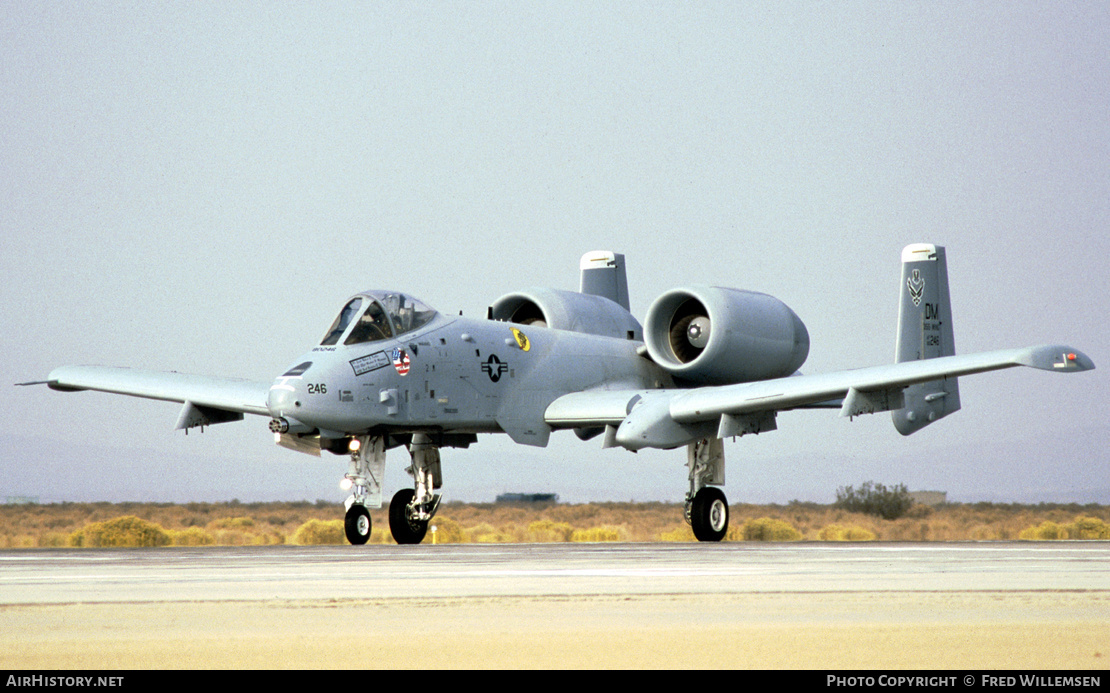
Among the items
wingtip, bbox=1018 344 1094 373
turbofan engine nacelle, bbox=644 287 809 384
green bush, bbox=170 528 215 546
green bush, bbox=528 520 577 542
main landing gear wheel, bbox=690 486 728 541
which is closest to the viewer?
wingtip, bbox=1018 344 1094 373

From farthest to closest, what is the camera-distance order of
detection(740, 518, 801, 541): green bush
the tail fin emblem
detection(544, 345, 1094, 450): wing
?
detection(740, 518, 801, 541): green bush → the tail fin emblem → detection(544, 345, 1094, 450): wing

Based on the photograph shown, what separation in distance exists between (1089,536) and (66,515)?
98.7 ft

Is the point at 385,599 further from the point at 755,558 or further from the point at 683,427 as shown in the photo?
the point at 683,427

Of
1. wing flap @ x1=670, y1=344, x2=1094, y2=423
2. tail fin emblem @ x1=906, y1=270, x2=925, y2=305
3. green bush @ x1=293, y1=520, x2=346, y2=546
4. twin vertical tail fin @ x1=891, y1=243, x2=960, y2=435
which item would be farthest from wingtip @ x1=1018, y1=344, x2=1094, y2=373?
green bush @ x1=293, y1=520, x2=346, y2=546

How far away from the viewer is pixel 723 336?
2559 centimetres

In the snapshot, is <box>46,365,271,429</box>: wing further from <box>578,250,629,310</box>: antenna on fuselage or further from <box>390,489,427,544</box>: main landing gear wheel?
<box>578,250,629,310</box>: antenna on fuselage

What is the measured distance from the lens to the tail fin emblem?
28234 mm

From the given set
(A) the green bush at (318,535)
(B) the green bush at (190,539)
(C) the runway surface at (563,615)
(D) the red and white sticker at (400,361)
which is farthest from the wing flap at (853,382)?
(B) the green bush at (190,539)

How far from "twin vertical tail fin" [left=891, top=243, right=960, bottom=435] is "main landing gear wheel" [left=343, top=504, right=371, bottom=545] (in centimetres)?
1076

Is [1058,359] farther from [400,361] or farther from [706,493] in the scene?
[400,361]

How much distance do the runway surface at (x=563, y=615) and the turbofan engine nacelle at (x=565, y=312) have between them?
1318 centimetres

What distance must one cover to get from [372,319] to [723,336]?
7.41m

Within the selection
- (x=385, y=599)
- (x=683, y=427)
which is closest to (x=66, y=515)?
(x=683, y=427)

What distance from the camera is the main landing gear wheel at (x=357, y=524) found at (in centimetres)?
2108
